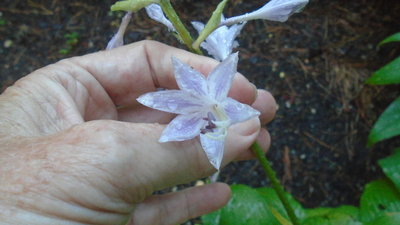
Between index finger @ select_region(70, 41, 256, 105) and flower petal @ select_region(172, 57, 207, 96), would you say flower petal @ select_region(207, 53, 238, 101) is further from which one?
index finger @ select_region(70, 41, 256, 105)

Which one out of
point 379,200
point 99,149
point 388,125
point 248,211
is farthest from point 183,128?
point 388,125

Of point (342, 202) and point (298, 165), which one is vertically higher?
point (298, 165)

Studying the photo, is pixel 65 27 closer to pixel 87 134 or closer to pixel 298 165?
pixel 298 165

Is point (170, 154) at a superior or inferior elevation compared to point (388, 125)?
superior

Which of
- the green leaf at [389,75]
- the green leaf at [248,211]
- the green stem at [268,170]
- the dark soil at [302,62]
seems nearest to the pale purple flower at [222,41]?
the green stem at [268,170]

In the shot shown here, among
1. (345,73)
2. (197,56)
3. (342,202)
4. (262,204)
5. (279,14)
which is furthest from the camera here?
(345,73)

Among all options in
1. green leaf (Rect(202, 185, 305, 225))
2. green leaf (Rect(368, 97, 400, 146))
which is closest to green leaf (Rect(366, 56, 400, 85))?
green leaf (Rect(368, 97, 400, 146))

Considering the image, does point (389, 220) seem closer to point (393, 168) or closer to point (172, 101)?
point (393, 168)

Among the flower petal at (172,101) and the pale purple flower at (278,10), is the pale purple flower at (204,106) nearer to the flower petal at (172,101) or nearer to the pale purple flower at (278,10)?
the flower petal at (172,101)

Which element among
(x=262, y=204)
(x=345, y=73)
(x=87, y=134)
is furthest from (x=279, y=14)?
(x=345, y=73)
